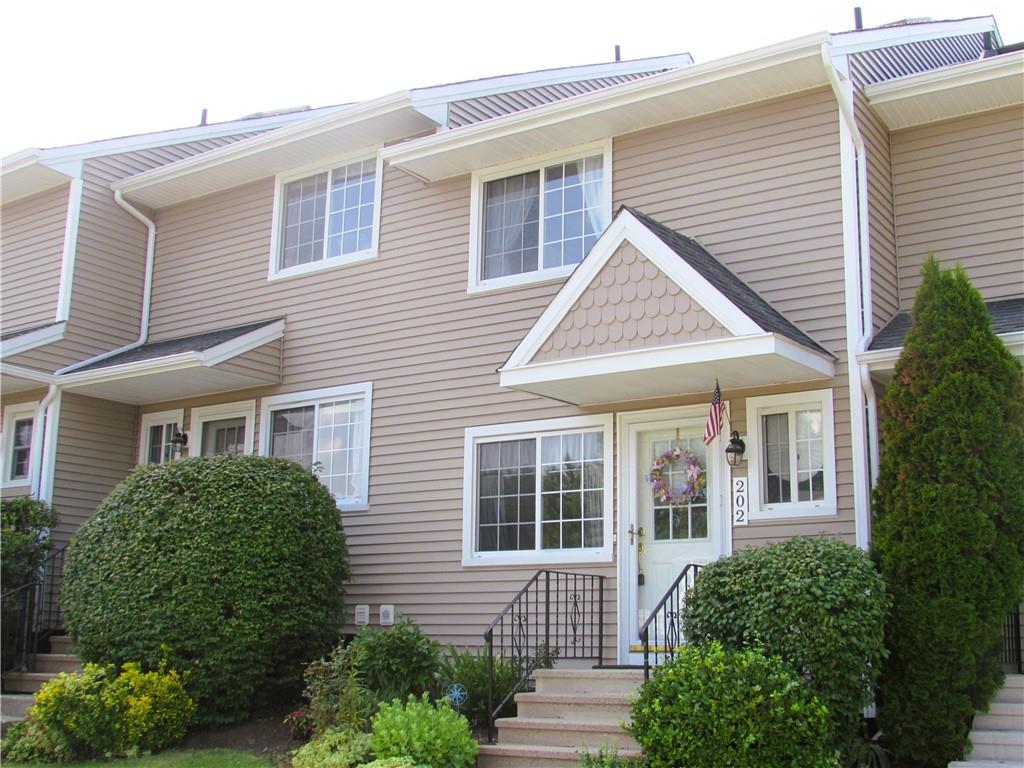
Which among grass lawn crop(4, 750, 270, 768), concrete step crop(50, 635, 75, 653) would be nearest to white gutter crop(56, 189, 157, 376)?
concrete step crop(50, 635, 75, 653)

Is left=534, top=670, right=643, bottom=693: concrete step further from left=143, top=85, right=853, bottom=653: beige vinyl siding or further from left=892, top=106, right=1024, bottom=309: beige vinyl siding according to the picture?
left=892, top=106, right=1024, bottom=309: beige vinyl siding

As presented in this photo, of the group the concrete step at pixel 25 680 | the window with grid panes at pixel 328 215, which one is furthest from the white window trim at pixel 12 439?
the window with grid panes at pixel 328 215

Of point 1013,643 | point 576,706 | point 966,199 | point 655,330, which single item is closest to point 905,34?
point 966,199

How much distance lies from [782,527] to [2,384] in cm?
953

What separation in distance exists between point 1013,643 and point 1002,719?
0.97 m

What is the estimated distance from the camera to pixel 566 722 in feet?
28.5

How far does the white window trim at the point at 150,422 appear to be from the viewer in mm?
14180

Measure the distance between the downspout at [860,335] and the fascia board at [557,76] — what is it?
3.40m

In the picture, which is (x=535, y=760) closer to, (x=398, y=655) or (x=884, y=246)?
(x=398, y=655)

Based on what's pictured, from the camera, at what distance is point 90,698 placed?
32.1 feet

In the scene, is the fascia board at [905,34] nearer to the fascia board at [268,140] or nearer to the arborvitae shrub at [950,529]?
the arborvitae shrub at [950,529]

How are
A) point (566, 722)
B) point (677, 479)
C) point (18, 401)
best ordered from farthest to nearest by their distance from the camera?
point (18, 401) → point (677, 479) → point (566, 722)

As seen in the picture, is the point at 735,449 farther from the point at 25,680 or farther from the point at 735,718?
the point at 25,680

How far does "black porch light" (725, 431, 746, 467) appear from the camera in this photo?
9.92m
